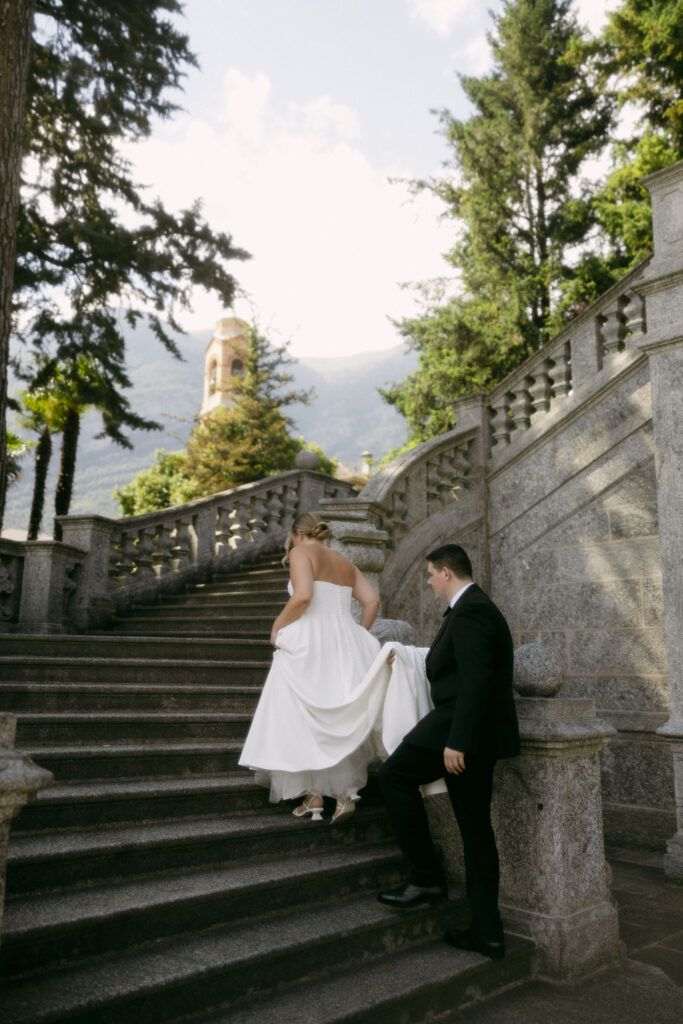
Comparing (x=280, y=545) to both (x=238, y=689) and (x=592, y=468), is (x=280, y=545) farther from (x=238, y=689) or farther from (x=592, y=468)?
(x=238, y=689)

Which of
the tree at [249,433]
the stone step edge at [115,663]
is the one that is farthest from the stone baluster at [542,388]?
the tree at [249,433]

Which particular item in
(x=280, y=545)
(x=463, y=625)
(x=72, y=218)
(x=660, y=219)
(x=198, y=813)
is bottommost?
(x=198, y=813)

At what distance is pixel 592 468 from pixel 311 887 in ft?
19.5

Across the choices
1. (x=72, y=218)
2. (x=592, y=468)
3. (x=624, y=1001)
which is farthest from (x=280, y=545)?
(x=624, y=1001)

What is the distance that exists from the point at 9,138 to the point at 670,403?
6523mm

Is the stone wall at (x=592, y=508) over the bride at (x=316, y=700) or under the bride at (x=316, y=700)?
over

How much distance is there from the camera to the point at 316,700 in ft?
14.6

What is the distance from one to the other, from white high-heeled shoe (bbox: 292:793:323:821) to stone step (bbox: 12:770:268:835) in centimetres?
25

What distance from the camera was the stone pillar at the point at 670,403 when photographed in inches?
249

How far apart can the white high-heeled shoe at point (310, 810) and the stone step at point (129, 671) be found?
6.73 ft

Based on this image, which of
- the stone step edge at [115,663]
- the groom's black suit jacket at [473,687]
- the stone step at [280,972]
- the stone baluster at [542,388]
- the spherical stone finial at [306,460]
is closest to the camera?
the stone step at [280,972]

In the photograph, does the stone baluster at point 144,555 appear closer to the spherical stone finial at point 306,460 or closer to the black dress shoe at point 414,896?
the spherical stone finial at point 306,460

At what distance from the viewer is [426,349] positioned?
19.2 m

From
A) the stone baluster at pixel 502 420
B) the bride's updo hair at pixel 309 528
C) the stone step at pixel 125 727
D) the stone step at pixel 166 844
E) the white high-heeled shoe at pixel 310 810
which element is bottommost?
the stone step at pixel 166 844
